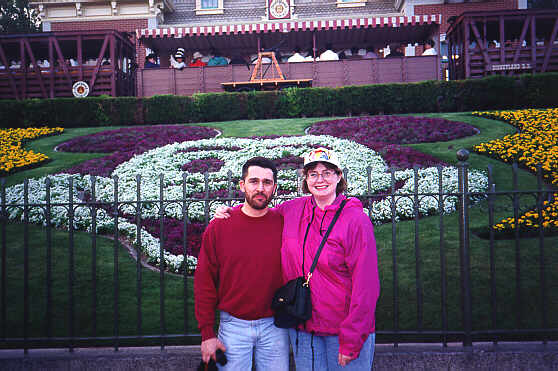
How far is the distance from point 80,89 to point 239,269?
1974 centimetres

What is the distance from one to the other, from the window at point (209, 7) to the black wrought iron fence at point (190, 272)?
23.4 m

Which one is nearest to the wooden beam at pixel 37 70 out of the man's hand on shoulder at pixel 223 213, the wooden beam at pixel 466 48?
the wooden beam at pixel 466 48

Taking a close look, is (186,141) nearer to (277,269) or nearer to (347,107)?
(347,107)

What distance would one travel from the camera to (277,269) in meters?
2.96

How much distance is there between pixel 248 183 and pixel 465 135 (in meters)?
10.7

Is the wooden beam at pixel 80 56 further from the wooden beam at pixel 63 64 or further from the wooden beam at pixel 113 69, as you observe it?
the wooden beam at pixel 113 69

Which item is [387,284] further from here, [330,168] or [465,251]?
[330,168]

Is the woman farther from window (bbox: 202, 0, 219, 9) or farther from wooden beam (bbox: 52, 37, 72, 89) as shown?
window (bbox: 202, 0, 219, 9)

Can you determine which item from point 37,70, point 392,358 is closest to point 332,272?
point 392,358

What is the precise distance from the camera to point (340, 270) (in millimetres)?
2723

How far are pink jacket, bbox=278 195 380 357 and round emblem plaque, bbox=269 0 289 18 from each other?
88.0 ft

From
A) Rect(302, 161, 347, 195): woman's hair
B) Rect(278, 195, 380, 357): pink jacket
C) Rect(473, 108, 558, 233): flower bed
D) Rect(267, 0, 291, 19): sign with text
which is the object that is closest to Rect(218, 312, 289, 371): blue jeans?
Rect(278, 195, 380, 357): pink jacket

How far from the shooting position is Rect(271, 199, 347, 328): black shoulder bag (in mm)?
2672

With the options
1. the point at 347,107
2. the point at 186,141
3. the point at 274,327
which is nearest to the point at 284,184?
the point at 186,141
